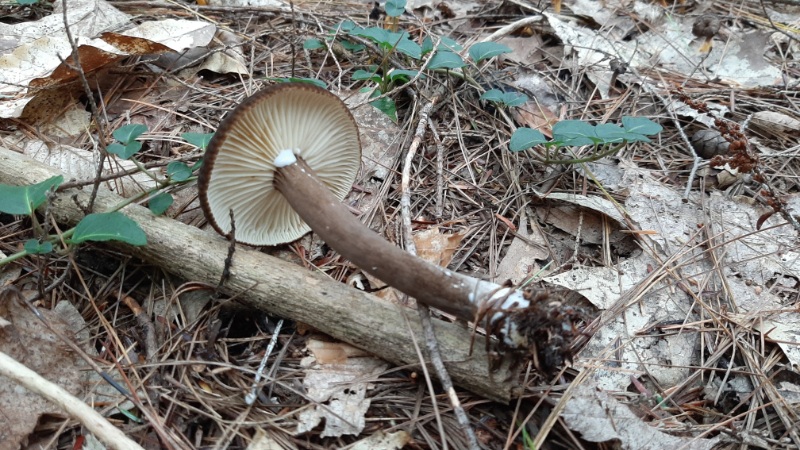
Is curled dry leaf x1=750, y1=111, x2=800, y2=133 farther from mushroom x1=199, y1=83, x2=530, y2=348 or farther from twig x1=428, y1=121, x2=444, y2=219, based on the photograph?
mushroom x1=199, y1=83, x2=530, y2=348

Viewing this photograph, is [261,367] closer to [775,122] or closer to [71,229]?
[71,229]

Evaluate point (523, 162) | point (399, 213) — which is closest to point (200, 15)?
point (399, 213)

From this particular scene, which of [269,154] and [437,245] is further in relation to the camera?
[437,245]

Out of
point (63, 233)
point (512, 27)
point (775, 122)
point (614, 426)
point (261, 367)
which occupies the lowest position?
point (614, 426)

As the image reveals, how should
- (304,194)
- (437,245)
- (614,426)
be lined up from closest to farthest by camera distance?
(614,426) → (304,194) → (437,245)

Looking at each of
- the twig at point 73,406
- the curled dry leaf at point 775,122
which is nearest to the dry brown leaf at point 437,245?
the twig at point 73,406

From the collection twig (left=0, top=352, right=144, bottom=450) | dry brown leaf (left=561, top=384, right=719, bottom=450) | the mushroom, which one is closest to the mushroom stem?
the mushroom

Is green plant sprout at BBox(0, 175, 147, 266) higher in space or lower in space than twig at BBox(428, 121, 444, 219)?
higher

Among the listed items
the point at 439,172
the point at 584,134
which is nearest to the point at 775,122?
the point at 584,134
